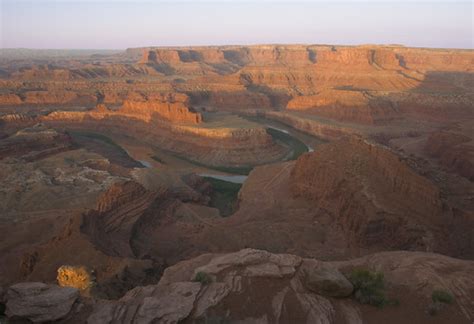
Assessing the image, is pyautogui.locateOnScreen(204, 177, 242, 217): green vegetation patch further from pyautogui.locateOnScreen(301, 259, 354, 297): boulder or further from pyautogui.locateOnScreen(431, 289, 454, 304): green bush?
pyautogui.locateOnScreen(431, 289, 454, 304): green bush

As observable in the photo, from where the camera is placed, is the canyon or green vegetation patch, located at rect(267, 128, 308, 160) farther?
green vegetation patch, located at rect(267, 128, 308, 160)

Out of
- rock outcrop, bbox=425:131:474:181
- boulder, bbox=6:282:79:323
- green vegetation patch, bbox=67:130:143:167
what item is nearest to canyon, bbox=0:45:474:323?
boulder, bbox=6:282:79:323

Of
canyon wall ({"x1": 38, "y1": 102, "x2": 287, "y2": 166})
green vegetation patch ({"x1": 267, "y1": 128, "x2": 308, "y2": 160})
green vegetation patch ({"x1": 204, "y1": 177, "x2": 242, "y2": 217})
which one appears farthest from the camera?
green vegetation patch ({"x1": 267, "y1": 128, "x2": 308, "y2": 160})

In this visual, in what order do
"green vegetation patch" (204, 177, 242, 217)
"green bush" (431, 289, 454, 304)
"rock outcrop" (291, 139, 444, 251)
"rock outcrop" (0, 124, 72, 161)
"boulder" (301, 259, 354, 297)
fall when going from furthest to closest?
"rock outcrop" (0, 124, 72, 161) < "green vegetation patch" (204, 177, 242, 217) < "rock outcrop" (291, 139, 444, 251) < "boulder" (301, 259, 354, 297) < "green bush" (431, 289, 454, 304)

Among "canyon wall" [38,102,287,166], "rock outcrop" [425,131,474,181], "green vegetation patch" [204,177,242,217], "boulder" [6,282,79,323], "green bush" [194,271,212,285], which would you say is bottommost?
"green vegetation patch" [204,177,242,217]

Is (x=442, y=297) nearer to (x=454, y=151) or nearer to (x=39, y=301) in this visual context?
(x=39, y=301)

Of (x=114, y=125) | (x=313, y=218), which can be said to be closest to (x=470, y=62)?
(x=114, y=125)

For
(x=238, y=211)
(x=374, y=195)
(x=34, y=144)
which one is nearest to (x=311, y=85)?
(x=34, y=144)

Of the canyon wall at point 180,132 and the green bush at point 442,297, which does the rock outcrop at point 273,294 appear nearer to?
the green bush at point 442,297
